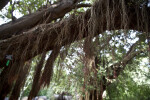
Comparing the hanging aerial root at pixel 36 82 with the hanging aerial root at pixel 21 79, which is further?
the hanging aerial root at pixel 21 79

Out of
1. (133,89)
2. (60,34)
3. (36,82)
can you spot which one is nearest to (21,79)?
(36,82)

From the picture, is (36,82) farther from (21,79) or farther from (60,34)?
(60,34)

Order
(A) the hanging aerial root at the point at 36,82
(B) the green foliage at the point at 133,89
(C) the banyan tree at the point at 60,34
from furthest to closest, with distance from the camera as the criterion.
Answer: (B) the green foliage at the point at 133,89
(A) the hanging aerial root at the point at 36,82
(C) the banyan tree at the point at 60,34

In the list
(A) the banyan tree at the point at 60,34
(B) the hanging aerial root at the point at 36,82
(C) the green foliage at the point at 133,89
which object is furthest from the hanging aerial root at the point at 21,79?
(C) the green foliage at the point at 133,89

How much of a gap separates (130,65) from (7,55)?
361 cm

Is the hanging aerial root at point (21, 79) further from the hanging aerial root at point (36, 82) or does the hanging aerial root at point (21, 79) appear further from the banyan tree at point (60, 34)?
the hanging aerial root at point (36, 82)

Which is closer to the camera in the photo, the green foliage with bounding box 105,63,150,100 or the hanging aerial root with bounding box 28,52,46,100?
the hanging aerial root with bounding box 28,52,46,100

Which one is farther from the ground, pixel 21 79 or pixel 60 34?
pixel 60 34

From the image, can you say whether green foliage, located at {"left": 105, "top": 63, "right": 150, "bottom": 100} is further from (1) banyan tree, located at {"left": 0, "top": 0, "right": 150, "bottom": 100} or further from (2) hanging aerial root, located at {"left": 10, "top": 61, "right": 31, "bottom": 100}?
(2) hanging aerial root, located at {"left": 10, "top": 61, "right": 31, "bottom": 100}

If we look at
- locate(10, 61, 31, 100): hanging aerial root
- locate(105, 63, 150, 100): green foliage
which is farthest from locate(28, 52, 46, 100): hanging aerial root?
locate(105, 63, 150, 100): green foliage

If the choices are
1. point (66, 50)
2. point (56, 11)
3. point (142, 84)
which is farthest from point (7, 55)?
point (142, 84)

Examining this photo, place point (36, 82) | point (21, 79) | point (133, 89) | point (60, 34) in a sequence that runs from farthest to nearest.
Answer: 1. point (133, 89)
2. point (21, 79)
3. point (36, 82)
4. point (60, 34)

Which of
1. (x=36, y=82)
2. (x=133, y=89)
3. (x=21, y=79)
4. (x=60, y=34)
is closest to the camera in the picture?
(x=60, y=34)

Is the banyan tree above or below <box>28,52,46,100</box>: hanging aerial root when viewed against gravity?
above
